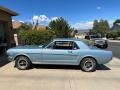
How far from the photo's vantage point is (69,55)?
11.0 metres

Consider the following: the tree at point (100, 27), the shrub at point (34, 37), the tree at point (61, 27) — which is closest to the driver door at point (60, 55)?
the shrub at point (34, 37)

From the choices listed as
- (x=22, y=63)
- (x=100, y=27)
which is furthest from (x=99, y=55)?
(x=100, y=27)

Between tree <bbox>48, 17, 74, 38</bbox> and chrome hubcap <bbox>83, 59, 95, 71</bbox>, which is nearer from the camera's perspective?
chrome hubcap <bbox>83, 59, 95, 71</bbox>

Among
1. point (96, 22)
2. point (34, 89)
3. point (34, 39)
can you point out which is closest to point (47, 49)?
point (34, 89)

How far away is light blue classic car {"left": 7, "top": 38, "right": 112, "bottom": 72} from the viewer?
35.7 ft

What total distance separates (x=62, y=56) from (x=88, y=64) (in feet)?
4.12

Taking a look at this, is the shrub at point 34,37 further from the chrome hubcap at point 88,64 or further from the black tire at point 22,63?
the chrome hubcap at point 88,64

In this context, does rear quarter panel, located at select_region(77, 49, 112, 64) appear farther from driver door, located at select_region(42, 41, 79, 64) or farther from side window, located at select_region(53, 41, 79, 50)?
side window, located at select_region(53, 41, 79, 50)

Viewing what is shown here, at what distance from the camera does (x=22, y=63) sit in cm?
1112

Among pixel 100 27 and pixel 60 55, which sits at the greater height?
pixel 100 27

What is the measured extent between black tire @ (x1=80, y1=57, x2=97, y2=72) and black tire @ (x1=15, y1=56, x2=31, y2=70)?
2.51 metres

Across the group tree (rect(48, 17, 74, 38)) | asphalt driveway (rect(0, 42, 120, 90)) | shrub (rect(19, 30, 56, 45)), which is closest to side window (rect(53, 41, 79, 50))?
asphalt driveway (rect(0, 42, 120, 90))

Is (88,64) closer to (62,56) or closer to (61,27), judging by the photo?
(62,56)

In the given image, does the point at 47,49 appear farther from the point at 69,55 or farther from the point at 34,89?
the point at 34,89
